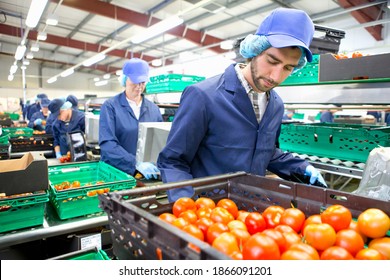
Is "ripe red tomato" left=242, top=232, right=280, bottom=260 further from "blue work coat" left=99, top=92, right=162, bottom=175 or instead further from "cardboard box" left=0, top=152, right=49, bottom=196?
"blue work coat" left=99, top=92, right=162, bottom=175

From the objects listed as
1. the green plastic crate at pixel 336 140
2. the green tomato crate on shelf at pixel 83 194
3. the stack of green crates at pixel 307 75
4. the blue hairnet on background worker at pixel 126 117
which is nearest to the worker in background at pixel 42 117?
the blue hairnet on background worker at pixel 126 117

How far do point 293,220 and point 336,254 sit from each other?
21 centimetres

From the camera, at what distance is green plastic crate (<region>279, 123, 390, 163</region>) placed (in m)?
1.99

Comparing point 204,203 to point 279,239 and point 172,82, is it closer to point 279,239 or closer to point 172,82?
point 279,239

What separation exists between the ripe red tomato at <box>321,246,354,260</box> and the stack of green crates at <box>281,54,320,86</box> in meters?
1.75

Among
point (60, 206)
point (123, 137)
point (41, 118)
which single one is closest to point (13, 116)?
point (41, 118)

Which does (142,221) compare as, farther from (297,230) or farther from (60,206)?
(60,206)

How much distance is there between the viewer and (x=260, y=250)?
68cm

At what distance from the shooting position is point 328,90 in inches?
84.2

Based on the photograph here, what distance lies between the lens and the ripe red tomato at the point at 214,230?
0.85m

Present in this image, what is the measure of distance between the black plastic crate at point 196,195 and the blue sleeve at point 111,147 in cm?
147

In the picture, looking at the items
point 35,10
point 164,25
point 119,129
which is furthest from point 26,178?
point 164,25

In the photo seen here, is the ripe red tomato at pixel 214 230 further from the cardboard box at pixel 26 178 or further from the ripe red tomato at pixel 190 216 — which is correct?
the cardboard box at pixel 26 178

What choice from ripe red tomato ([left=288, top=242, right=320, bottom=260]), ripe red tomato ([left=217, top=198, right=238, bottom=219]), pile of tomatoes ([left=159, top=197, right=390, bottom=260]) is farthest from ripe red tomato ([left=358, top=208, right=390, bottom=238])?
ripe red tomato ([left=217, top=198, right=238, bottom=219])
